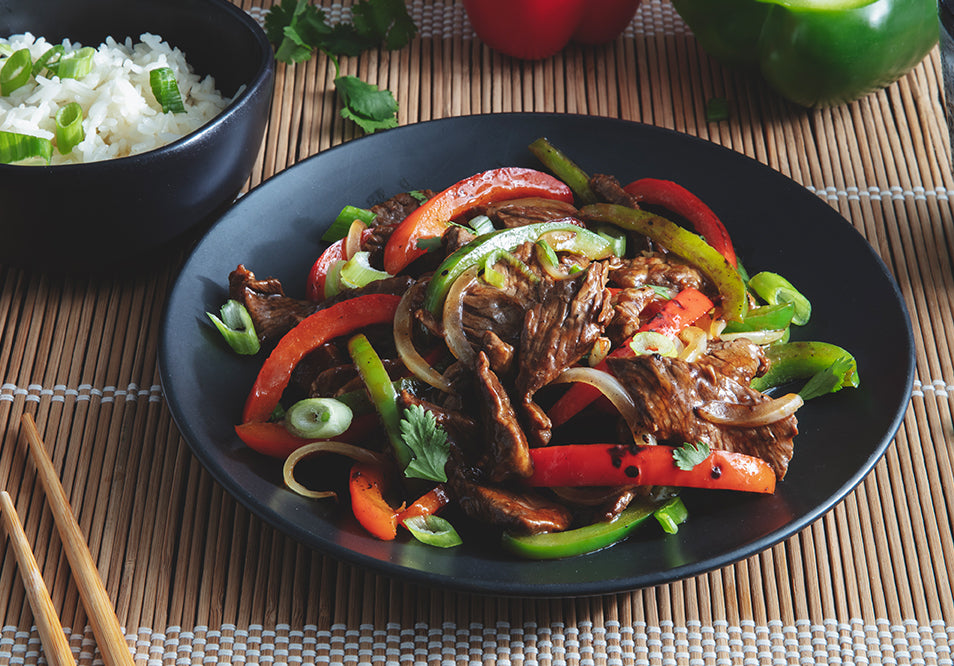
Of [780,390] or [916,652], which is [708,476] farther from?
[916,652]

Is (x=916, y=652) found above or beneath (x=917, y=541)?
beneath

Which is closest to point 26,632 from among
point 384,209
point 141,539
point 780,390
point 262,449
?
point 141,539

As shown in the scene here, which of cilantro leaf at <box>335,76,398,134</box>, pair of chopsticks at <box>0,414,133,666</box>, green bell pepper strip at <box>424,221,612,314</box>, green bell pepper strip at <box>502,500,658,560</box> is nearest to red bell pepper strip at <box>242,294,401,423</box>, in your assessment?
green bell pepper strip at <box>424,221,612,314</box>

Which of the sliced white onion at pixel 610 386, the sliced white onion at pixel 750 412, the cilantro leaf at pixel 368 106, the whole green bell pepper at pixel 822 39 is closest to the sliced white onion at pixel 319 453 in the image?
the sliced white onion at pixel 610 386

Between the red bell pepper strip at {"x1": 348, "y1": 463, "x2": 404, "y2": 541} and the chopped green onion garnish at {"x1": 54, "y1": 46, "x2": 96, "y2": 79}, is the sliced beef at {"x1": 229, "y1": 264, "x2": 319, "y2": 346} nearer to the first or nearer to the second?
the red bell pepper strip at {"x1": 348, "y1": 463, "x2": 404, "y2": 541}

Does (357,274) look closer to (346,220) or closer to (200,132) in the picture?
(346,220)

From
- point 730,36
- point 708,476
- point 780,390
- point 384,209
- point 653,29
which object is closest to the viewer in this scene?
point 708,476
